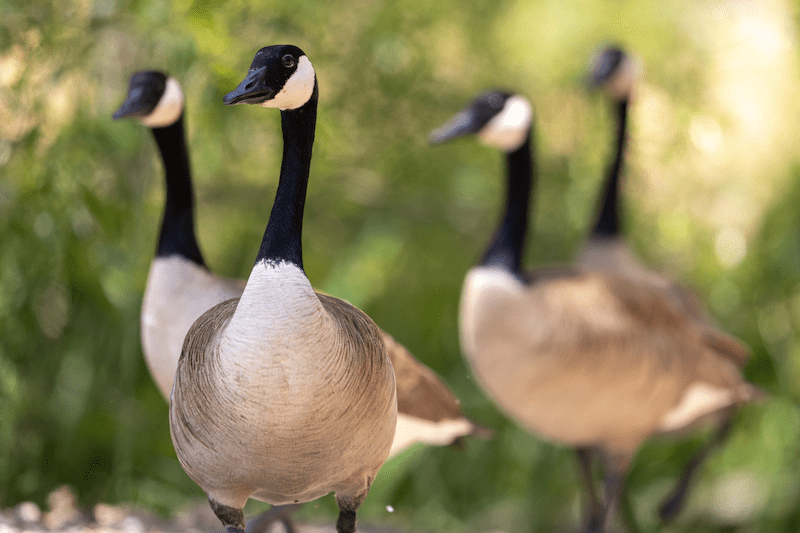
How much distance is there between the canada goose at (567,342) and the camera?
2738 millimetres

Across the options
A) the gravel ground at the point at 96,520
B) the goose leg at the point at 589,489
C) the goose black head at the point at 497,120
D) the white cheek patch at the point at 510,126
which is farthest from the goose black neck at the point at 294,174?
the goose leg at the point at 589,489

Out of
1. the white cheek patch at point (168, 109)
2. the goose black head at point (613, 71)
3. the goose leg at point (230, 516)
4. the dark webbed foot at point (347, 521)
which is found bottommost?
the dark webbed foot at point (347, 521)

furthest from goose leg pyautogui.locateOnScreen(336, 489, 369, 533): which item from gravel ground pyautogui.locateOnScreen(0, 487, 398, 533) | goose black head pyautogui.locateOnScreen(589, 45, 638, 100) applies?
goose black head pyautogui.locateOnScreen(589, 45, 638, 100)

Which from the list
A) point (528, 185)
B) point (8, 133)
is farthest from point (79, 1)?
point (528, 185)

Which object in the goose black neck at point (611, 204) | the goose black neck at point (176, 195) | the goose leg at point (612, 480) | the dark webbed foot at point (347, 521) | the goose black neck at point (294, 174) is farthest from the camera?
the goose black neck at point (611, 204)

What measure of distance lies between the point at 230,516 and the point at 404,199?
2.96 m

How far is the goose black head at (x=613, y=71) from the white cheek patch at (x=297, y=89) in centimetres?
247

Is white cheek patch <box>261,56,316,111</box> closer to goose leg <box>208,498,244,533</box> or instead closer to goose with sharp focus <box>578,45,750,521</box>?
goose leg <box>208,498,244,533</box>

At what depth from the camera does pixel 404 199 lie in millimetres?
4176

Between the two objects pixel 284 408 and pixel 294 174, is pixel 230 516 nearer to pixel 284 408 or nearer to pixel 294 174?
pixel 284 408

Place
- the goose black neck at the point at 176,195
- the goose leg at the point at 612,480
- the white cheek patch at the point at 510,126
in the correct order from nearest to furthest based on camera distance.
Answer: the goose black neck at the point at 176,195 → the white cheek patch at the point at 510,126 → the goose leg at the point at 612,480

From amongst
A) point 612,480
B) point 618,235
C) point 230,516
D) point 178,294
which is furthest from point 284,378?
point 618,235

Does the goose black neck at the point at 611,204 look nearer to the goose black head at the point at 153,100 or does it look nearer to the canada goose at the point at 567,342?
the canada goose at the point at 567,342

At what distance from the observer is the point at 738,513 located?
418 centimetres
